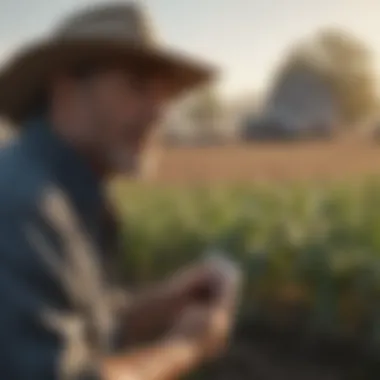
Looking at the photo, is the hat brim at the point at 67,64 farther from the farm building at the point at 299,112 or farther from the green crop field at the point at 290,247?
the farm building at the point at 299,112

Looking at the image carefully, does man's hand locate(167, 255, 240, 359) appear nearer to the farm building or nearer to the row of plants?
the row of plants

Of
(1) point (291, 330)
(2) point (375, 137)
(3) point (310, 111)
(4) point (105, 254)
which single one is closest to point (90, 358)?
A: (4) point (105, 254)

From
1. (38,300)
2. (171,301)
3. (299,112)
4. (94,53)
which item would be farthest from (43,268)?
(299,112)

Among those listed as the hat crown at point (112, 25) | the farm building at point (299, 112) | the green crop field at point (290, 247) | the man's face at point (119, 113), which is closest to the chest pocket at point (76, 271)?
the man's face at point (119, 113)

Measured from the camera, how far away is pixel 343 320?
8.81 ft

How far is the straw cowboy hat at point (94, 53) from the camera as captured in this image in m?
1.23

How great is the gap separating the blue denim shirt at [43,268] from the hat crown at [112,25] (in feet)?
0.52

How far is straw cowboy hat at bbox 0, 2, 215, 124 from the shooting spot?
1233mm

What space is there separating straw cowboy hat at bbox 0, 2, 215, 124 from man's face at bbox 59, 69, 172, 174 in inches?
1.1

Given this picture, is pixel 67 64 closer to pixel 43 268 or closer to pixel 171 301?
pixel 43 268

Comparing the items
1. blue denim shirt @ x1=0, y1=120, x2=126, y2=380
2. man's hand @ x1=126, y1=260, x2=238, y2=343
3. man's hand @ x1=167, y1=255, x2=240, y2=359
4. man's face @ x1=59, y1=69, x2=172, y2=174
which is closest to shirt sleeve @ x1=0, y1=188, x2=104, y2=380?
blue denim shirt @ x1=0, y1=120, x2=126, y2=380

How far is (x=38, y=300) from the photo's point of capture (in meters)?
1.08

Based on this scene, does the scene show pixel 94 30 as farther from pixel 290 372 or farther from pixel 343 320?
pixel 290 372

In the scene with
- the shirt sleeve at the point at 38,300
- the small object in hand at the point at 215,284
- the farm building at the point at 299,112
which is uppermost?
the farm building at the point at 299,112
